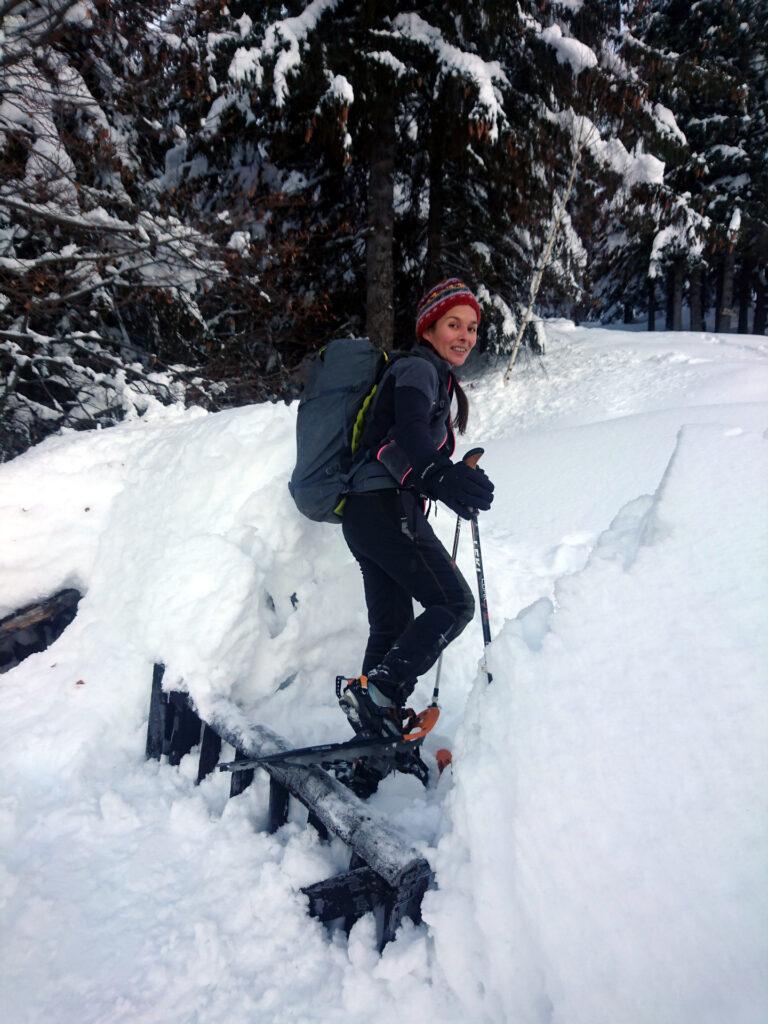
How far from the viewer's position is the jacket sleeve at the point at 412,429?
2.14 meters

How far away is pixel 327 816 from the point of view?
77.2 inches

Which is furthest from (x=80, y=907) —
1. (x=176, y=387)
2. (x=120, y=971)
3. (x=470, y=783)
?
(x=176, y=387)

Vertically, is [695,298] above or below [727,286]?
below

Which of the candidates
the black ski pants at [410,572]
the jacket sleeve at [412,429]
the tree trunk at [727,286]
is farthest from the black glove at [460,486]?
the tree trunk at [727,286]

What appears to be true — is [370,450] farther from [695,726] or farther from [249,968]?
[249,968]

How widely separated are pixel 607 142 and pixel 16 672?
37.8ft

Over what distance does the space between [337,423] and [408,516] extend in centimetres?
52

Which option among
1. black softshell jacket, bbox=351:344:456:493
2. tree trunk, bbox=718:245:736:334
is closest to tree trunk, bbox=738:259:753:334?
tree trunk, bbox=718:245:736:334

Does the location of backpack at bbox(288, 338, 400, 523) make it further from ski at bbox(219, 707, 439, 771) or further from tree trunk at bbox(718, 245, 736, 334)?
tree trunk at bbox(718, 245, 736, 334)

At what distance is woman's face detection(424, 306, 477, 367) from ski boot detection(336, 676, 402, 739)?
A: 1432 mm

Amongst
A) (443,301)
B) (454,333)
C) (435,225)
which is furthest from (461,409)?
(435,225)

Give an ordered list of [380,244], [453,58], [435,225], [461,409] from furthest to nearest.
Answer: [435,225] → [380,244] → [453,58] → [461,409]

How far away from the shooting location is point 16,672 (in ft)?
9.88

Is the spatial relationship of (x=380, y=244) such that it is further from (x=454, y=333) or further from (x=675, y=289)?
(x=675, y=289)
